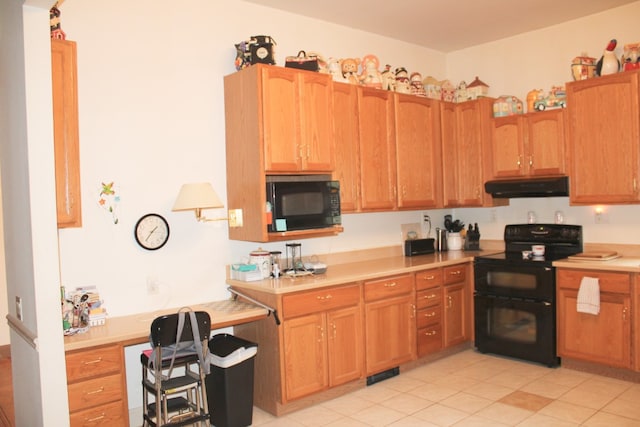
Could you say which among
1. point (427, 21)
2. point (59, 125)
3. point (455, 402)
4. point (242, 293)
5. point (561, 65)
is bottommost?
point (455, 402)

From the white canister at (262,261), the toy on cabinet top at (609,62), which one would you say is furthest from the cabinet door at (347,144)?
the toy on cabinet top at (609,62)

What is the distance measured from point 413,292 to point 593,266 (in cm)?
145

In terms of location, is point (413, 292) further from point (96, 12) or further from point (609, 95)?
point (96, 12)

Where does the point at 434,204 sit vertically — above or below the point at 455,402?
above

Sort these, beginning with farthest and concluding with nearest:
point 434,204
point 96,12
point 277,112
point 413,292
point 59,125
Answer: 1. point 434,204
2. point 413,292
3. point 277,112
4. point 96,12
5. point 59,125

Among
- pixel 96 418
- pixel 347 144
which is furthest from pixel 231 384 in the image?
pixel 347 144

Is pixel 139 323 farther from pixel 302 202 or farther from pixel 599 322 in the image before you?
pixel 599 322

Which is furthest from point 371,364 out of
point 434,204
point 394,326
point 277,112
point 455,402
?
point 277,112

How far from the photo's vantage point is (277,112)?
3.78 meters

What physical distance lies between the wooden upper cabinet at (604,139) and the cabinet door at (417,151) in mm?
1200

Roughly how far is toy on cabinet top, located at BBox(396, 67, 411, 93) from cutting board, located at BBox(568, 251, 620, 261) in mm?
2113

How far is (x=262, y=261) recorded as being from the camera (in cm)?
398

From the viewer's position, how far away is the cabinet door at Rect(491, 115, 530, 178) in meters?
4.98

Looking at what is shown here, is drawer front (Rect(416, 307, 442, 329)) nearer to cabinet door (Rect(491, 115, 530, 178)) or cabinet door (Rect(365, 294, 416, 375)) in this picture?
cabinet door (Rect(365, 294, 416, 375))
